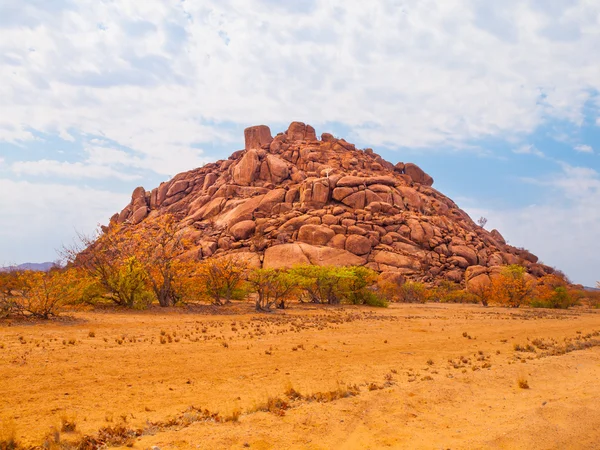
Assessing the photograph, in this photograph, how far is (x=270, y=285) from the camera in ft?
96.7

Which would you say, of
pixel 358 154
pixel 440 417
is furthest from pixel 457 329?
pixel 358 154

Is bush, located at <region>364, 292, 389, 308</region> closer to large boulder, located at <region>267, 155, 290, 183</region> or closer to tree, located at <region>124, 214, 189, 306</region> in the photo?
tree, located at <region>124, 214, 189, 306</region>

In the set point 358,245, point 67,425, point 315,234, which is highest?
point 315,234

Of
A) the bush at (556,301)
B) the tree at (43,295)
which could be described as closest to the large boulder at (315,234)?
the bush at (556,301)

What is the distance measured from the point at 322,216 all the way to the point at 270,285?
1372 inches

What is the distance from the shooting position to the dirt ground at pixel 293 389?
681cm

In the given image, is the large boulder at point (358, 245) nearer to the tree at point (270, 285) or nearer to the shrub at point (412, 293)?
the shrub at point (412, 293)

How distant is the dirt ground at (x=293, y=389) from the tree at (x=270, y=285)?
1152cm

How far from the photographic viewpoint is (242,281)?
111 ft

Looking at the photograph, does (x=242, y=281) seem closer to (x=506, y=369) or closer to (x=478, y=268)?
(x=506, y=369)

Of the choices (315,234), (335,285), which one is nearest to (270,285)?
(335,285)

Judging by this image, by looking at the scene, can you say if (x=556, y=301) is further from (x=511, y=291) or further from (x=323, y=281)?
(x=323, y=281)

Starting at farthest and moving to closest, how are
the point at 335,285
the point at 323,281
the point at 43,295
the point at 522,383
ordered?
the point at 335,285 < the point at 323,281 < the point at 43,295 < the point at 522,383

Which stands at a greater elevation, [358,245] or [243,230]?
[243,230]
